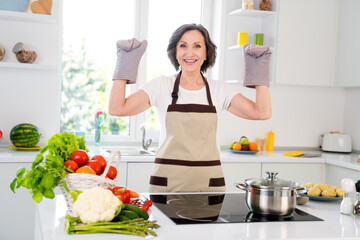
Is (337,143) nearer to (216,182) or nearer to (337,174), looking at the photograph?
(337,174)

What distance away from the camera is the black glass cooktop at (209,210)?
5.70 ft

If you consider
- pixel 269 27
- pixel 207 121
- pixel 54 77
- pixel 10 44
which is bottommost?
pixel 207 121

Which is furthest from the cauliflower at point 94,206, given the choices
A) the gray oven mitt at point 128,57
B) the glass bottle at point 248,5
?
the glass bottle at point 248,5

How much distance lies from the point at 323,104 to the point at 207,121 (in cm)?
254

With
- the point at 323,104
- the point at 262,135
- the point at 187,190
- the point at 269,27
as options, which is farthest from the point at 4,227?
the point at 323,104

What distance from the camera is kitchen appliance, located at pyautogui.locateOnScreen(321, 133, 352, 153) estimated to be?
4.32 metres

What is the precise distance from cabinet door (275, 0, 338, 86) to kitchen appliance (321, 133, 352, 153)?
19.3 inches

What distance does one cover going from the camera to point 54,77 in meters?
3.85

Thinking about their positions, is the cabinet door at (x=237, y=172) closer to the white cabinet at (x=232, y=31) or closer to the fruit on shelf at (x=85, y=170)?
the white cabinet at (x=232, y=31)

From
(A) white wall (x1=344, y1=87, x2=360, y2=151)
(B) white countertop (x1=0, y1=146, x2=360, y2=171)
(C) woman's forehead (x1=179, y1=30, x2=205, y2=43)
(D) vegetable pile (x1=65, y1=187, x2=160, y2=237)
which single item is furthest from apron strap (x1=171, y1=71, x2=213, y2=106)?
(A) white wall (x1=344, y1=87, x2=360, y2=151)

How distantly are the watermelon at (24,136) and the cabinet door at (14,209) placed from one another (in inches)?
12.6

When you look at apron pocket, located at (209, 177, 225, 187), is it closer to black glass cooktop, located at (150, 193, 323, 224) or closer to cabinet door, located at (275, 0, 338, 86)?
black glass cooktop, located at (150, 193, 323, 224)

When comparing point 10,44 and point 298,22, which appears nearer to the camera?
point 10,44

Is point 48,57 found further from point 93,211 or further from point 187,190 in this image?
point 93,211
